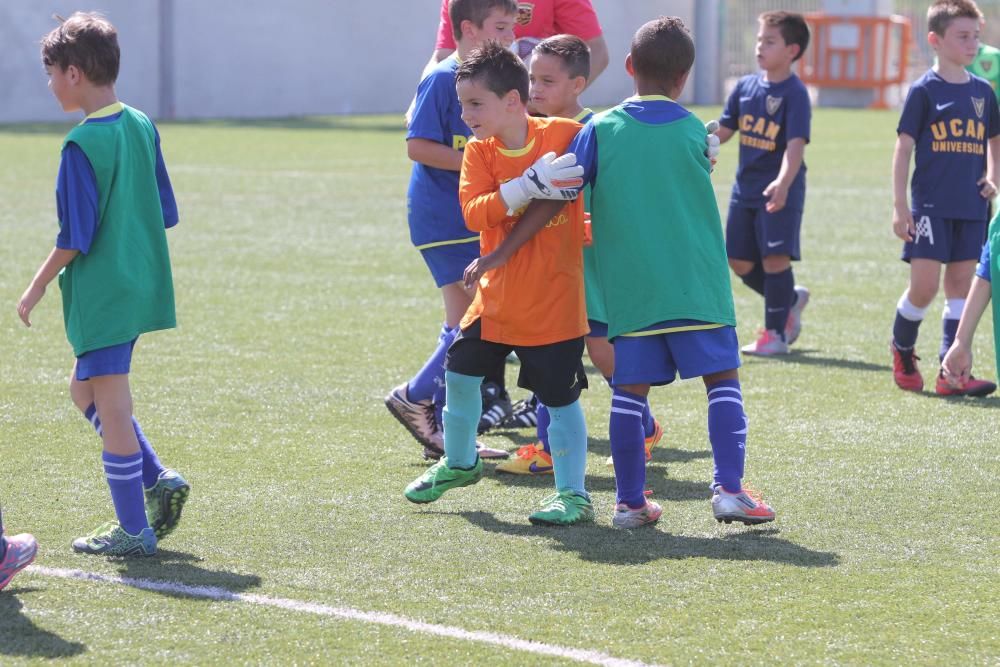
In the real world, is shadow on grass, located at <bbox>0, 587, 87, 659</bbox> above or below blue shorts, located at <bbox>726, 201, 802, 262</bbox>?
below

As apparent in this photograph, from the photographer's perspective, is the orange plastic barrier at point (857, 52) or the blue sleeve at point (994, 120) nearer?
the blue sleeve at point (994, 120)

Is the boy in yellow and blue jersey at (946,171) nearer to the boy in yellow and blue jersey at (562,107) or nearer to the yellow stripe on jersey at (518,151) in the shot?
the boy in yellow and blue jersey at (562,107)

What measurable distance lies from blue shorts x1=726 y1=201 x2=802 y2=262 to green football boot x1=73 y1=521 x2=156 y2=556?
4.73 meters

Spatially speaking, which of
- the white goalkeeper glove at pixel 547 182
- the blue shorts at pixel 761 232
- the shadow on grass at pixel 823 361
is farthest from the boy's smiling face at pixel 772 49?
the white goalkeeper glove at pixel 547 182

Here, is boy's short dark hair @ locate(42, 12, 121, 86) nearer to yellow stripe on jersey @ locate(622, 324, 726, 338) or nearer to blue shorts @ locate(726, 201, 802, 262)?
yellow stripe on jersey @ locate(622, 324, 726, 338)

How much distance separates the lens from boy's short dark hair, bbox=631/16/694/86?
4.82 metres

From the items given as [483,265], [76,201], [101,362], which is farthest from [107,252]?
[483,265]

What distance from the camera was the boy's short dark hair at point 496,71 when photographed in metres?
4.75

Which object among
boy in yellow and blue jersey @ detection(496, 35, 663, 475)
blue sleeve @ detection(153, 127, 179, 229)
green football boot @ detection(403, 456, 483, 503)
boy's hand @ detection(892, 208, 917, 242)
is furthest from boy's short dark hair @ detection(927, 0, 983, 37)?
blue sleeve @ detection(153, 127, 179, 229)

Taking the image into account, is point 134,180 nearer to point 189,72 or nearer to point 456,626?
point 456,626

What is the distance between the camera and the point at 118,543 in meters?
4.54

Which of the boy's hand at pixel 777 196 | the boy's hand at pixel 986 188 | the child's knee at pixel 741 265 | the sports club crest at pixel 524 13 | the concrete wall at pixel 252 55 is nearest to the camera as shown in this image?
the sports club crest at pixel 524 13

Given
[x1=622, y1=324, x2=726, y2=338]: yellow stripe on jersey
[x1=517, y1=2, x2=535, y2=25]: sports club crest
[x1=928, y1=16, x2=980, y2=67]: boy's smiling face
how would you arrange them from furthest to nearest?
[x1=928, y1=16, x2=980, y2=67]: boy's smiling face < [x1=517, y1=2, x2=535, y2=25]: sports club crest < [x1=622, y1=324, x2=726, y2=338]: yellow stripe on jersey

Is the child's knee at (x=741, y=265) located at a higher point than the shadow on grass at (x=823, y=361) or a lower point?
higher
